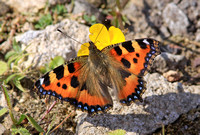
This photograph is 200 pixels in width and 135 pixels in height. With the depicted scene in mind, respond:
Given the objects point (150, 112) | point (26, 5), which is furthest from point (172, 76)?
point (26, 5)

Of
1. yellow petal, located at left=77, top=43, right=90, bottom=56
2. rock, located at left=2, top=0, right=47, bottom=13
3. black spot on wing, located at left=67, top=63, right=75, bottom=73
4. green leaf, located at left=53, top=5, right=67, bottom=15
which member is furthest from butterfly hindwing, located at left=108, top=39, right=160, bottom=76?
rock, located at left=2, top=0, right=47, bottom=13

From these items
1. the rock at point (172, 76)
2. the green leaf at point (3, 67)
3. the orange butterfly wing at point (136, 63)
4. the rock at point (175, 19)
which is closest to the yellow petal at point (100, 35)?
the orange butterfly wing at point (136, 63)

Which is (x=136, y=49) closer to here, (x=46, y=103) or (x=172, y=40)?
(x=46, y=103)

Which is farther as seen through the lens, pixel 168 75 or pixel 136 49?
pixel 168 75

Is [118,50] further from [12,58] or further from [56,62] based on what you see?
[12,58]

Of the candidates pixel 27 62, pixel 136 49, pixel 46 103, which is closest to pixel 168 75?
pixel 136 49

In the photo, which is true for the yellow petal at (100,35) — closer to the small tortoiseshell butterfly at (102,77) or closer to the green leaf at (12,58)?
the small tortoiseshell butterfly at (102,77)
